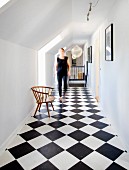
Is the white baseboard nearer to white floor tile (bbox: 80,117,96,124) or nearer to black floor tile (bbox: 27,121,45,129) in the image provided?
black floor tile (bbox: 27,121,45,129)

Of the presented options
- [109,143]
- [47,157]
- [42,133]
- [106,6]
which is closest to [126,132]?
[109,143]

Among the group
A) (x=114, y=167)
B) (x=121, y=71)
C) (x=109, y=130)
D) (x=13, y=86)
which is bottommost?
(x=114, y=167)

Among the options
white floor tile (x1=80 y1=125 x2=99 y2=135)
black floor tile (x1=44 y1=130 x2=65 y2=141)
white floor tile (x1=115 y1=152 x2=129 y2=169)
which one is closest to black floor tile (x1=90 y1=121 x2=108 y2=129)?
white floor tile (x1=80 y1=125 x2=99 y2=135)

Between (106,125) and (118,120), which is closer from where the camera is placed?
(118,120)

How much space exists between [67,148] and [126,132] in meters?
0.85

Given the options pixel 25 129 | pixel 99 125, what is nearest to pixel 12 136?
pixel 25 129

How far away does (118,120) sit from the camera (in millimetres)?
2738

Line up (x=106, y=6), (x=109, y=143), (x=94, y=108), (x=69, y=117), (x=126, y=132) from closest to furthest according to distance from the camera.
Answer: (x=126, y=132), (x=109, y=143), (x=106, y=6), (x=69, y=117), (x=94, y=108)

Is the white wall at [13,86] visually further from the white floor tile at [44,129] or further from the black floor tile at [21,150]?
the white floor tile at [44,129]

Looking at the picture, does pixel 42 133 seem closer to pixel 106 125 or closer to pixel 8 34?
pixel 106 125

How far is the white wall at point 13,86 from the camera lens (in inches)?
90.9

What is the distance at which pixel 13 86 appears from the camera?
2717 millimetres

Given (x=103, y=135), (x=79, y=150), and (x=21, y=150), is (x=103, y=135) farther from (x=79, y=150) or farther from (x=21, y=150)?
(x=21, y=150)

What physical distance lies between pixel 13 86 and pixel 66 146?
4.09 ft
